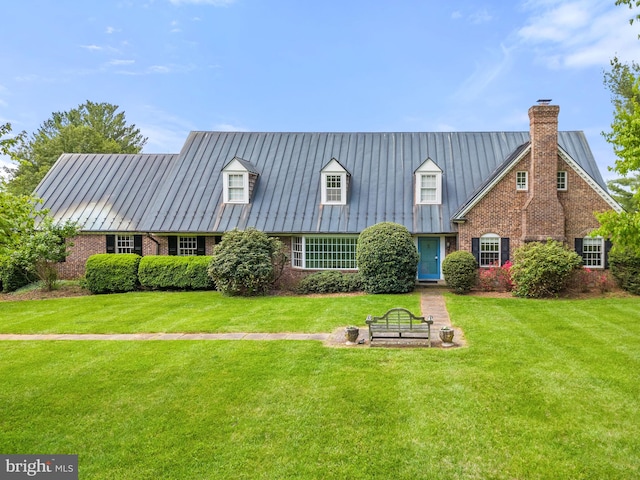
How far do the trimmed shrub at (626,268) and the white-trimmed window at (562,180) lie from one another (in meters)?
3.20

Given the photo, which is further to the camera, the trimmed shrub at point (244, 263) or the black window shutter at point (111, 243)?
the black window shutter at point (111, 243)

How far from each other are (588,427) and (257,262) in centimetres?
1334

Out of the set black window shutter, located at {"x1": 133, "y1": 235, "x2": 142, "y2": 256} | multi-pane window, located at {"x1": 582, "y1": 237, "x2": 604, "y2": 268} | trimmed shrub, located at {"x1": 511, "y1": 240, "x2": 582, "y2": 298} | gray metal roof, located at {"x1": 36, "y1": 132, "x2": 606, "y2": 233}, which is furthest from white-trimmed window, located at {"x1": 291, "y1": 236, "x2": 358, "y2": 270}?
multi-pane window, located at {"x1": 582, "y1": 237, "x2": 604, "y2": 268}

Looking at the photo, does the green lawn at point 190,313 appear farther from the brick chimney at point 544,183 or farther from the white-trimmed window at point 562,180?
the white-trimmed window at point 562,180

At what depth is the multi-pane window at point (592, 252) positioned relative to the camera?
18484 mm

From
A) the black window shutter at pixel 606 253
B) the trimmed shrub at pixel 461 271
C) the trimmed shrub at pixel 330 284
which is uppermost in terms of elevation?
the black window shutter at pixel 606 253

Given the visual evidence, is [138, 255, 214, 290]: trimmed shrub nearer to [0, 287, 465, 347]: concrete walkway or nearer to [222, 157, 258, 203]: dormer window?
[222, 157, 258, 203]: dormer window

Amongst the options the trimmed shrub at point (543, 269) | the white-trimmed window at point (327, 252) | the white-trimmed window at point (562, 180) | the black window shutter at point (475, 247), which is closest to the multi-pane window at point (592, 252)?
the trimmed shrub at point (543, 269)

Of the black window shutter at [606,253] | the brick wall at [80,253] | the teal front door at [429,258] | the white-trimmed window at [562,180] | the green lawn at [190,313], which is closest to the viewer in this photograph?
the green lawn at [190,313]

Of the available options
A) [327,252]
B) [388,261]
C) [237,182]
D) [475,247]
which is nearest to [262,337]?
[388,261]

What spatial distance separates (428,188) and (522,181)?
4065 mm

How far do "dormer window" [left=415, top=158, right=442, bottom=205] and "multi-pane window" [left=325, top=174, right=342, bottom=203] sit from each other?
12.0 feet

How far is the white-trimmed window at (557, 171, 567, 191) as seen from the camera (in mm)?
18594

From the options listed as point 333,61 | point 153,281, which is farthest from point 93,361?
point 333,61
